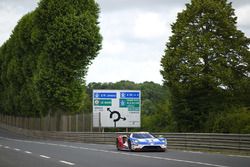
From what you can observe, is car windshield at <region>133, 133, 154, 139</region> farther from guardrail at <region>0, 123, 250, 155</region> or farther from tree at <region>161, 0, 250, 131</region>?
tree at <region>161, 0, 250, 131</region>

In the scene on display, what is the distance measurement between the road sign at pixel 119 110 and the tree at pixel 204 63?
3.09 metres

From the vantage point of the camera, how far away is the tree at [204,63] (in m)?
46.0

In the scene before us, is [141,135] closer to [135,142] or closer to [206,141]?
[135,142]

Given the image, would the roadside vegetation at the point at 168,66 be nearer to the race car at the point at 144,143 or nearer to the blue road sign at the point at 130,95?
the blue road sign at the point at 130,95

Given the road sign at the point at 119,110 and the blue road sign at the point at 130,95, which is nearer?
the road sign at the point at 119,110

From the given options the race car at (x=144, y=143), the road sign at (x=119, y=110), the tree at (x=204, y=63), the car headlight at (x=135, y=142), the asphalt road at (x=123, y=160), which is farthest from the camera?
the road sign at (x=119, y=110)

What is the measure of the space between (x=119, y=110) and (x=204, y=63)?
7.76 meters

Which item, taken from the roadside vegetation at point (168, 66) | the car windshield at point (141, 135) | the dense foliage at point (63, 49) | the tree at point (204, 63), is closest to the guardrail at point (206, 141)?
the car windshield at point (141, 135)

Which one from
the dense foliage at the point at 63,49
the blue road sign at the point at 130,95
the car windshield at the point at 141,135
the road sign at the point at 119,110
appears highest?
the dense foliage at the point at 63,49

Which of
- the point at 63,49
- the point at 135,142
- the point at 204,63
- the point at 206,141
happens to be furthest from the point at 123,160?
the point at 63,49

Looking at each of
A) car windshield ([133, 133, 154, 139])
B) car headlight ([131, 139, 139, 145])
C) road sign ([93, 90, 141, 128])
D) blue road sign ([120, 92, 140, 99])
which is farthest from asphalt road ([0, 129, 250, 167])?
blue road sign ([120, 92, 140, 99])

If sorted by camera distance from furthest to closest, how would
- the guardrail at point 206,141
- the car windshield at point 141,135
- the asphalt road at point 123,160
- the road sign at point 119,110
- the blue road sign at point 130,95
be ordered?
the blue road sign at point 130,95 → the road sign at point 119,110 → the car windshield at point 141,135 → the guardrail at point 206,141 → the asphalt road at point 123,160

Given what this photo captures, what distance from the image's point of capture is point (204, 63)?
46.7m

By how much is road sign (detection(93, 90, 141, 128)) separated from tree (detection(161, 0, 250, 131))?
3.09 m
